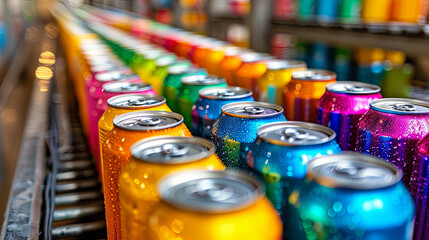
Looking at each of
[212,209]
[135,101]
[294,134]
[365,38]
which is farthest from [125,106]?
[365,38]

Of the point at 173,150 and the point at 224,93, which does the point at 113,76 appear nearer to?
the point at 224,93

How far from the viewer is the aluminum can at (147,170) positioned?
0.58m

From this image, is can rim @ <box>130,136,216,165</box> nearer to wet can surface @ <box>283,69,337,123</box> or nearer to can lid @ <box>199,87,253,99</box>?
can lid @ <box>199,87,253,99</box>

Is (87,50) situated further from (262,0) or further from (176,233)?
(176,233)

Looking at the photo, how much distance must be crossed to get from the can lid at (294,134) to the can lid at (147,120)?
17 centimetres

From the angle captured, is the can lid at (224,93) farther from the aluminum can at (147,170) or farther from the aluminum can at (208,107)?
the aluminum can at (147,170)

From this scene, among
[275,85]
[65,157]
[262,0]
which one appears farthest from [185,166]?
[262,0]

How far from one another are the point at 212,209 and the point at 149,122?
14.3 inches

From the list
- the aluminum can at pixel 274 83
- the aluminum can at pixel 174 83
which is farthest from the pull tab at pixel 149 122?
the aluminum can at pixel 274 83

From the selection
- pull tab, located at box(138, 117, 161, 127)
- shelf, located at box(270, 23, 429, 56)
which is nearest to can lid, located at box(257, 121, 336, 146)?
pull tab, located at box(138, 117, 161, 127)

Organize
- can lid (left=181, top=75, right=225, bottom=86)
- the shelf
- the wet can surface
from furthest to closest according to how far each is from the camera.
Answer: the shelf, can lid (left=181, top=75, right=225, bottom=86), the wet can surface

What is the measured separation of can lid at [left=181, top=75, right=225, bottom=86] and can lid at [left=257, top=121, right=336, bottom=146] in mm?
403

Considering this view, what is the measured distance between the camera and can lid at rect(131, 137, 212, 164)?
62 cm

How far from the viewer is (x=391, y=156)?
2.35 feet
